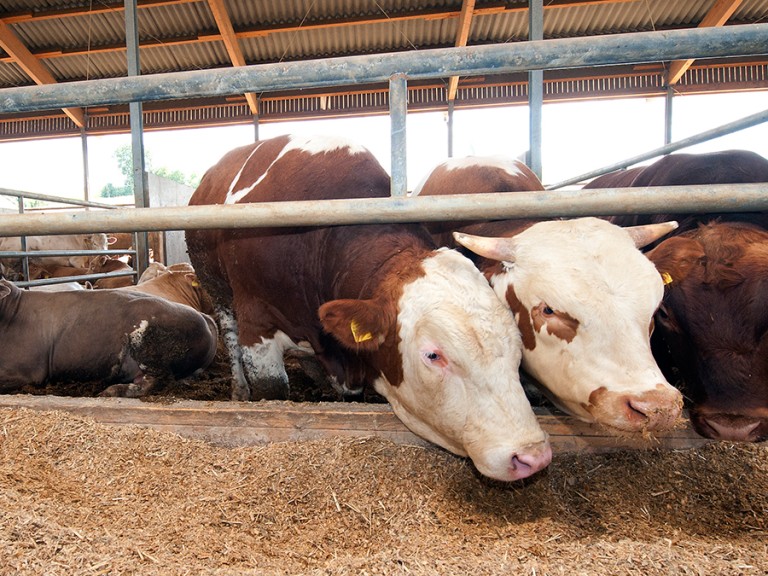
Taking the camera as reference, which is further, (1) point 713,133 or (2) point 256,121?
→ (2) point 256,121

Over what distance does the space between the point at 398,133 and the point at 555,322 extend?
100cm

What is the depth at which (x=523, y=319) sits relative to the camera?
2070 millimetres

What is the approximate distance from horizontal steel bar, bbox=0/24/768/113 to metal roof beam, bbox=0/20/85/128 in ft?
40.5

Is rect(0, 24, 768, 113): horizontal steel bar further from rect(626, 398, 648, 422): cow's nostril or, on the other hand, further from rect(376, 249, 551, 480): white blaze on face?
rect(626, 398, 648, 422): cow's nostril

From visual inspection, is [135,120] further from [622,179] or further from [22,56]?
[22,56]

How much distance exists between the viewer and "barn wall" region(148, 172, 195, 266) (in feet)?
28.5

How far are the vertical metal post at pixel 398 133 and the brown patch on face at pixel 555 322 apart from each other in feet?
2.35

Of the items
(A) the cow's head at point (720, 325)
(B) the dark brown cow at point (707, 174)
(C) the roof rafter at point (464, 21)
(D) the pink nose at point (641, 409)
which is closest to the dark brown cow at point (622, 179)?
(B) the dark brown cow at point (707, 174)

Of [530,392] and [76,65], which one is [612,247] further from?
[76,65]

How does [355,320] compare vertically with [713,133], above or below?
below

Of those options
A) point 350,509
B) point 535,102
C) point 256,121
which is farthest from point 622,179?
point 256,121

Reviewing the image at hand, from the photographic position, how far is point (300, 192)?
2895 millimetres

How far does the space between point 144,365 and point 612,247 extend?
3.71 m

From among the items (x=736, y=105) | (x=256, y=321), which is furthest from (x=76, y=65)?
(x=736, y=105)
